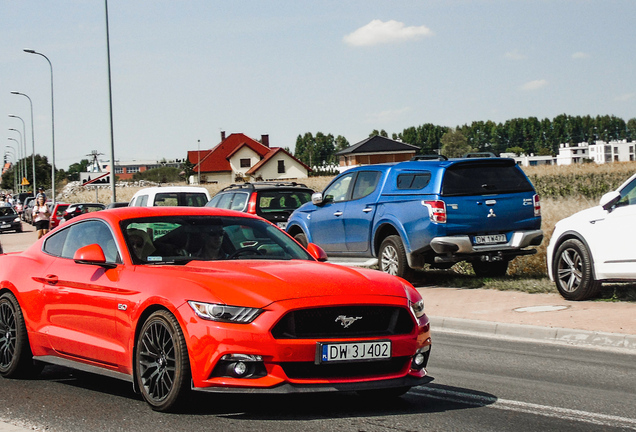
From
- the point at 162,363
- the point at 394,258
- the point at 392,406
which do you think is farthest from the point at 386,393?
the point at 394,258

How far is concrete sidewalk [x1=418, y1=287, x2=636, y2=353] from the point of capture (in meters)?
9.66

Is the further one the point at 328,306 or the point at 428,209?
the point at 428,209

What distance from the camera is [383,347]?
5.79 metres

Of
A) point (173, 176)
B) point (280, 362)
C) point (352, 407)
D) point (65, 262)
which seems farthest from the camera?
point (173, 176)

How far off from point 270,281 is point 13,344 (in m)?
2.99

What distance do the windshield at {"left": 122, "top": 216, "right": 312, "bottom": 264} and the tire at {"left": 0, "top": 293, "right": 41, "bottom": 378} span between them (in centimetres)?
143

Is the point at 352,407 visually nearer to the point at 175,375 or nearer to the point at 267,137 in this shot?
the point at 175,375

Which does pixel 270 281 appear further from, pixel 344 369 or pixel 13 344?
pixel 13 344

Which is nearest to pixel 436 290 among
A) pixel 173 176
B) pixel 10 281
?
pixel 10 281

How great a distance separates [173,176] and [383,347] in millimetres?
156651

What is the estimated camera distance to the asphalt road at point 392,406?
564cm

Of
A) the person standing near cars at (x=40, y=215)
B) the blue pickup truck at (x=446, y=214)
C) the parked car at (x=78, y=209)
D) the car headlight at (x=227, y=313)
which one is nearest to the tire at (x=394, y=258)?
the blue pickup truck at (x=446, y=214)

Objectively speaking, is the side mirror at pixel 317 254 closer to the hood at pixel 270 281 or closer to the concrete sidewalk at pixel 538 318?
the hood at pixel 270 281

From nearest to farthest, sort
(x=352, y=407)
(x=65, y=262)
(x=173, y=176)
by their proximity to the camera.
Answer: (x=352, y=407) → (x=65, y=262) → (x=173, y=176)
